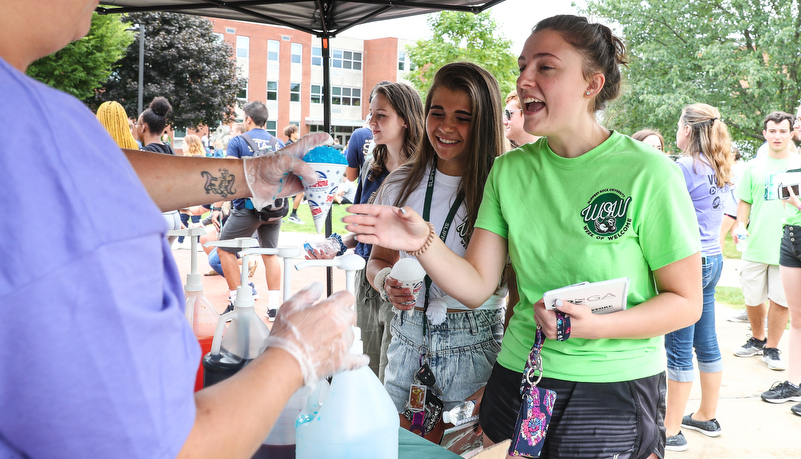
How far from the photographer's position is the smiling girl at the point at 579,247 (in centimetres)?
162

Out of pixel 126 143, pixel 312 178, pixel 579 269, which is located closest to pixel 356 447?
pixel 312 178

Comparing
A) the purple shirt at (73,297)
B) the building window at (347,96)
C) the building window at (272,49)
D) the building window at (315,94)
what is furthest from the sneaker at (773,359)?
the building window at (315,94)

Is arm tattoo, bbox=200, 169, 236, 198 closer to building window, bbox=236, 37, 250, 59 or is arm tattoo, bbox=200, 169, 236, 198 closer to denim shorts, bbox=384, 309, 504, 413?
denim shorts, bbox=384, 309, 504, 413

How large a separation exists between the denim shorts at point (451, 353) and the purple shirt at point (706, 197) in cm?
258

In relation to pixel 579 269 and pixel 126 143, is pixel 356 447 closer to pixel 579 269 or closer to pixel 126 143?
pixel 579 269

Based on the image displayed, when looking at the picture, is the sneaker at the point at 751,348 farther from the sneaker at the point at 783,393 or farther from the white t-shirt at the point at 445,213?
the white t-shirt at the point at 445,213

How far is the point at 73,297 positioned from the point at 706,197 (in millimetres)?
4341

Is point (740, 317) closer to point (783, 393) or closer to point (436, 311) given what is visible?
point (783, 393)

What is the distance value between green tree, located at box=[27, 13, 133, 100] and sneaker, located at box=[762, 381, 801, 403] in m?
19.7

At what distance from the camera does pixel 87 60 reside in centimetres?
1919

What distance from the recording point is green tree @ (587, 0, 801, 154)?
17.9m

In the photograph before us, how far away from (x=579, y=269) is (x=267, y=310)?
517 cm

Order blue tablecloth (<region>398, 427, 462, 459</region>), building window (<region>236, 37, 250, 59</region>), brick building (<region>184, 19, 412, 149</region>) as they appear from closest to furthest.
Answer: blue tablecloth (<region>398, 427, 462, 459</region>), building window (<region>236, 37, 250, 59</region>), brick building (<region>184, 19, 412, 149</region>)

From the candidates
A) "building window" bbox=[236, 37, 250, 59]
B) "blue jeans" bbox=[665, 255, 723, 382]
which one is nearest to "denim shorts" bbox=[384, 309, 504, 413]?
"blue jeans" bbox=[665, 255, 723, 382]
